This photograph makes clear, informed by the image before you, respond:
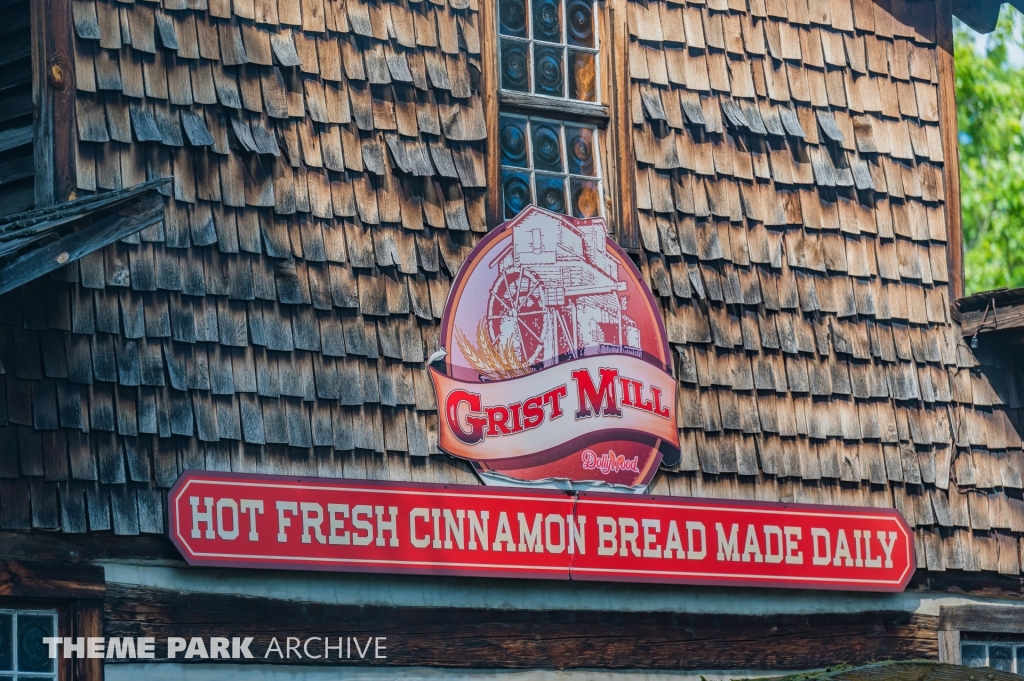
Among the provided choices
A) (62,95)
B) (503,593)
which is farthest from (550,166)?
(62,95)

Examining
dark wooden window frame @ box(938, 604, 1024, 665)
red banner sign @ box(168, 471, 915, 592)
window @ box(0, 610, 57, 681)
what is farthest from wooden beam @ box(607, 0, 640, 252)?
window @ box(0, 610, 57, 681)

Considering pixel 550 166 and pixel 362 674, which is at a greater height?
pixel 550 166

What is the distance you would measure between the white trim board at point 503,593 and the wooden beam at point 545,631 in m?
0.04

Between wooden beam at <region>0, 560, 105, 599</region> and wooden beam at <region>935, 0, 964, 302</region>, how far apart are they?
234 inches

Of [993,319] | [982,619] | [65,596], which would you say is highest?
[993,319]

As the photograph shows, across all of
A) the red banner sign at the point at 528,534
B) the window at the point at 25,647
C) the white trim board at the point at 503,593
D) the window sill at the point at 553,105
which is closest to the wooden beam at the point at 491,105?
the window sill at the point at 553,105

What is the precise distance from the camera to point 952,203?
10.5m

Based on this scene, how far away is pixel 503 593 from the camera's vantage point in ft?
28.1

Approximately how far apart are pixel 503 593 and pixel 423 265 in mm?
1891

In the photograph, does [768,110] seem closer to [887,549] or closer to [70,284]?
[887,549]

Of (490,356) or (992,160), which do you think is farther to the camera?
(992,160)

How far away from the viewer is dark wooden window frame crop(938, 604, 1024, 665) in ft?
32.1

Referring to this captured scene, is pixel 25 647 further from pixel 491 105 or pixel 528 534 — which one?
pixel 491 105

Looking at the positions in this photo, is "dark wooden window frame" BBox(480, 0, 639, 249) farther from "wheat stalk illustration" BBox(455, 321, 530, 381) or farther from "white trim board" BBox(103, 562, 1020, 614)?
"white trim board" BBox(103, 562, 1020, 614)
